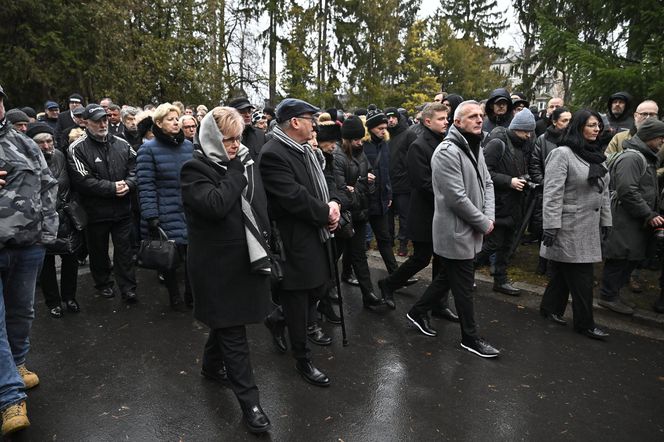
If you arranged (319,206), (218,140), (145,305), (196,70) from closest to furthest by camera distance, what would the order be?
(218,140), (319,206), (145,305), (196,70)

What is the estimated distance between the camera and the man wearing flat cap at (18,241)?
10.3 feet

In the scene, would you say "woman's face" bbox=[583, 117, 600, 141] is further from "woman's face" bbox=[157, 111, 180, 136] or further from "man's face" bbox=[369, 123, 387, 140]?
"woman's face" bbox=[157, 111, 180, 136]

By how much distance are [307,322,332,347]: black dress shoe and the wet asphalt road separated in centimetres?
11

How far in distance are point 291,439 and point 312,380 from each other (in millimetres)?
710

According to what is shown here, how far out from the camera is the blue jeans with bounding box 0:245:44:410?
315 cm

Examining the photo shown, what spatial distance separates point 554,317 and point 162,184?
14.4ft

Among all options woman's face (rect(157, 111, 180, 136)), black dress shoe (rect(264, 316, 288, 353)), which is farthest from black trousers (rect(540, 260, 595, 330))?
woman's face (rect(157, 111, 180, 136))

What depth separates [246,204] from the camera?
125 inches

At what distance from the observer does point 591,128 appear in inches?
186

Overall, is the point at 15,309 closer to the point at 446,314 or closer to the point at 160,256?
the point at 160,256

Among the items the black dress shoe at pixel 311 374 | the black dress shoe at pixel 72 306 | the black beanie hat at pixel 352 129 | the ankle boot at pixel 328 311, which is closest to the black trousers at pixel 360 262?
the ankle boot at pixel 328 311

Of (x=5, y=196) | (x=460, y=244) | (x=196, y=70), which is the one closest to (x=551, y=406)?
(x=460, y=244)

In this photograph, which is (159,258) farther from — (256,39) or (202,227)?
(256,39)

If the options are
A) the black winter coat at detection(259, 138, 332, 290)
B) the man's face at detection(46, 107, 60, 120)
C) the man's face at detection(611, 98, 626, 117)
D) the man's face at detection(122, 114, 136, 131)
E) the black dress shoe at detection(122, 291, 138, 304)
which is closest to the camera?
the black winter coat at detection(259, 138, 332, 290)
